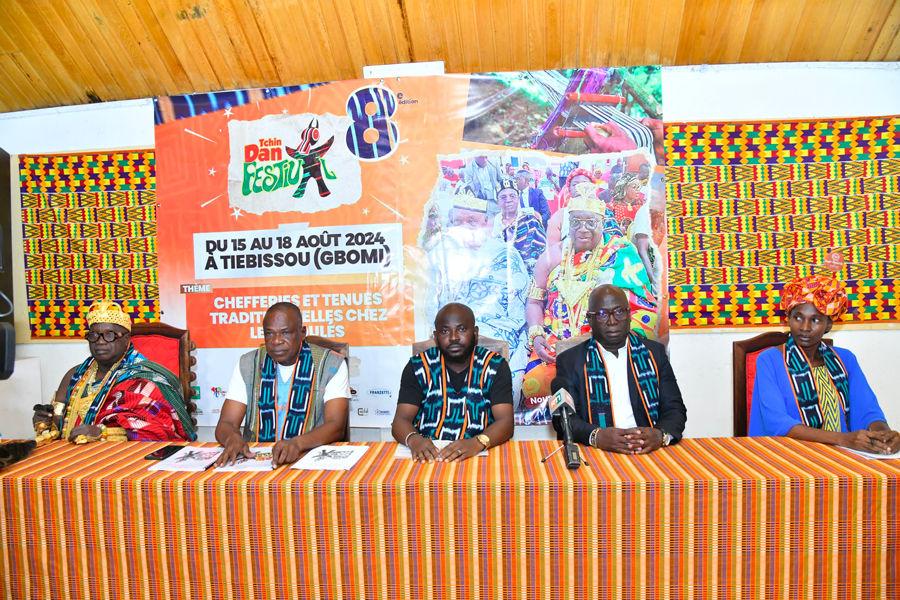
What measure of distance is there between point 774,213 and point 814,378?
1351 mm

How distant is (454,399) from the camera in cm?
268

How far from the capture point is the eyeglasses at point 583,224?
3535 millimetres

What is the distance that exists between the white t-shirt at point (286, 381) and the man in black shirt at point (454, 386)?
0.30 meters

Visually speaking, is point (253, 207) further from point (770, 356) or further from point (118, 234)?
point (770, 356)

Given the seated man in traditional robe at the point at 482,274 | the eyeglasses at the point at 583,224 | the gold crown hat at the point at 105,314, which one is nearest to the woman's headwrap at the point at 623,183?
the eyeglasses at the point at 583,224

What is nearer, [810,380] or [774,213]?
[810,380]

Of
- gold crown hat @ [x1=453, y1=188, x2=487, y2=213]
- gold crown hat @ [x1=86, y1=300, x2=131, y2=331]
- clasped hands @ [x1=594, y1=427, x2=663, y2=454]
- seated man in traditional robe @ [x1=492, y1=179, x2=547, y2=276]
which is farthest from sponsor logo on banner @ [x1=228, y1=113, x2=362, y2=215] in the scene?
clasped hands @ [x1=594, y1=427, x2=663, y2=454]

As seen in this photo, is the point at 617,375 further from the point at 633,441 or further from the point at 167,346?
the point at 167,346

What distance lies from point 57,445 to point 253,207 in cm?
197

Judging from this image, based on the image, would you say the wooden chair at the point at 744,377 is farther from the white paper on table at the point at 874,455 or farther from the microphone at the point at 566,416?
the microphone at the point at 566,416

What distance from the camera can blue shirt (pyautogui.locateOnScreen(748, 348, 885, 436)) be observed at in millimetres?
2553

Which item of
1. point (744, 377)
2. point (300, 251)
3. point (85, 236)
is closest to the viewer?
point (744, 377)

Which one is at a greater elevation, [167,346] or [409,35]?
[409,35]

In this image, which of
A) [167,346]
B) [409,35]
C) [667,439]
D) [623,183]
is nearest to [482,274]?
[623,183]
